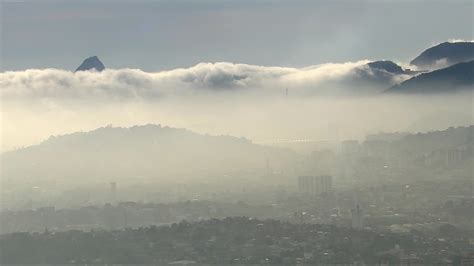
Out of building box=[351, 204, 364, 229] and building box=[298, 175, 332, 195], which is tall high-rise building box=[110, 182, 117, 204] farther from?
building box=[351, 204, 364, 229]

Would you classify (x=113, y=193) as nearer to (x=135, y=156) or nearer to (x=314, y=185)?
(x=314, y=185)

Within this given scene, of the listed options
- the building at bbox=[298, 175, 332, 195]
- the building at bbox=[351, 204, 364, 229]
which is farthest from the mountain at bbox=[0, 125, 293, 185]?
the building at bbox=[351, 204, 364, 229]

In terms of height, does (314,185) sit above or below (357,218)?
above

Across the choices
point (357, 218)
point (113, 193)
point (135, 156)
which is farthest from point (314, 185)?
point (135, 156)

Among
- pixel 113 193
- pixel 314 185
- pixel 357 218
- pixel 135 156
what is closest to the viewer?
pixel 357 218

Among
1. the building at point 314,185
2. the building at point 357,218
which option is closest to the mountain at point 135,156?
the building at point 314,185

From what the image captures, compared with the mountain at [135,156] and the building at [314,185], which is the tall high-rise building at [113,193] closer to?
the mountain at [135,156]
